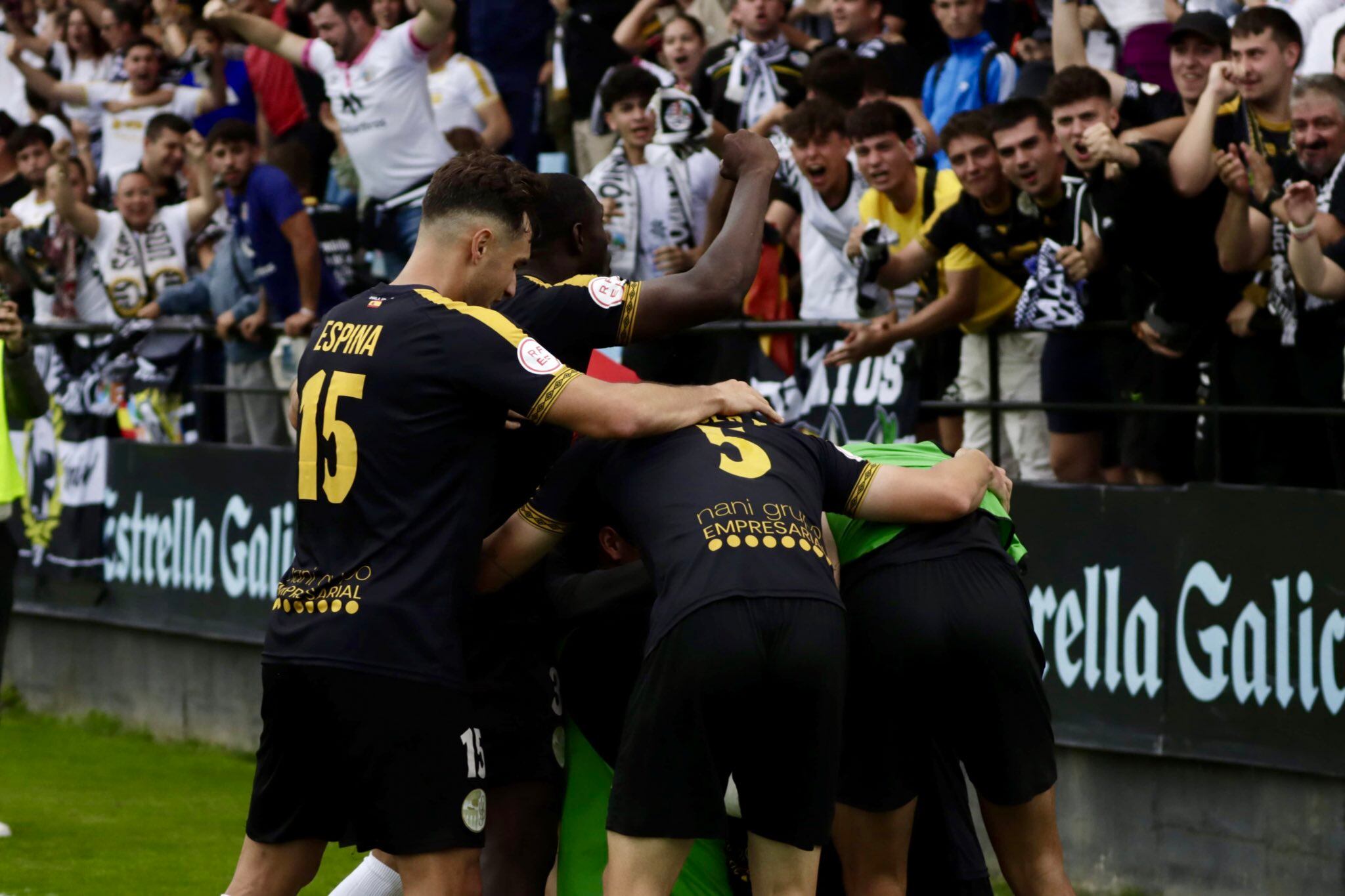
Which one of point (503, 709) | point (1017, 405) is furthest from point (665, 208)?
point (503, 709)

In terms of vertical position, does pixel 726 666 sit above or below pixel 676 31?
below

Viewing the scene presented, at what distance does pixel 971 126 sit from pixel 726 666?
4206 millimetres

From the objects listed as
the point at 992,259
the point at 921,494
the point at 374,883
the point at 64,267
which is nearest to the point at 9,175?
the point at 64,267

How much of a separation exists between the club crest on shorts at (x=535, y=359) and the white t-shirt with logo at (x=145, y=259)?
27.0 feet

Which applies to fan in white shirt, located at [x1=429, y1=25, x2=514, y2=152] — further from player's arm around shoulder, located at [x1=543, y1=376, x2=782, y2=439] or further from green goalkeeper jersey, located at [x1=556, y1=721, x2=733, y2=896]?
player's arm around shoulder, located at [x1=543, y1=376, x2=782, y2=439]

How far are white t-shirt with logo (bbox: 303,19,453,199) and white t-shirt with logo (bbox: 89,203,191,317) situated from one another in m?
1.53

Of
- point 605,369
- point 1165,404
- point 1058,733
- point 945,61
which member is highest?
point 945,61

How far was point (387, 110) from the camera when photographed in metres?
11.2

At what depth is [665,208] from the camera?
9812 millimetres

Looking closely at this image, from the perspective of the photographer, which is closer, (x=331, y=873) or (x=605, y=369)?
(x=605, y=369)

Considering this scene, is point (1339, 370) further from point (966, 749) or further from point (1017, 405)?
point (966, 749)

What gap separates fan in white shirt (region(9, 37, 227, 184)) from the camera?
540 inches

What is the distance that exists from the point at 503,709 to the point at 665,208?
525cm

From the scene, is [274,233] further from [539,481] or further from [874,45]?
[539,481]
